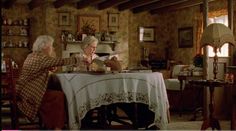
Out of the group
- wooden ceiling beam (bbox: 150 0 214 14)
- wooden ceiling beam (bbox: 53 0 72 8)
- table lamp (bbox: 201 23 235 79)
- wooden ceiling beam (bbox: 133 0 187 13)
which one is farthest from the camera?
wooden ceiling beam (bbox: 53 0 72 8)

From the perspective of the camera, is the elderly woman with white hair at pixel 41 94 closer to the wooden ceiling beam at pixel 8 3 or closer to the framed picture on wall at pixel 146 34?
the wooden ceiling beam at pixel 8 3

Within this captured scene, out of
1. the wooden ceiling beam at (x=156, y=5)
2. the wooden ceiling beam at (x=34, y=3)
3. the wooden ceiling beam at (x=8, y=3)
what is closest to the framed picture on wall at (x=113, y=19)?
the wooden ceiling beam at (x=156, y=5)

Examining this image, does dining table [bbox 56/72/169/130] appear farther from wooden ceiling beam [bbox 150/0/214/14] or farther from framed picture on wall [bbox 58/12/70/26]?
framed picture on wall [bbox 58/12/70/26]

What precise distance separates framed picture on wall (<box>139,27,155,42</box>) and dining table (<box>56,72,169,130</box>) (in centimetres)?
845

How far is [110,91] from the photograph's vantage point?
14.0 ft

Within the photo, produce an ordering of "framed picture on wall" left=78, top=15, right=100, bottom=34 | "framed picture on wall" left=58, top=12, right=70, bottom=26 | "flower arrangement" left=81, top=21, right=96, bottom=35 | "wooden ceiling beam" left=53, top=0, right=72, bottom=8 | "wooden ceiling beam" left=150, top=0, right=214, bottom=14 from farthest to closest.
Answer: "framed picture on wall" left=78, top=15, right=100, bottom=34, "framed picture on wall" left=58, top=12, right=70, bottom=26, "flower arrangement" left=81, top=21, right=96, bottom=35, "wooden ceiling beam" left=53, top=0, right=72, bottom=8, "wooden ceiling beam" left=150, top=0, right=214, bottom=14

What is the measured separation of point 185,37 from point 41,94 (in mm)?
8389

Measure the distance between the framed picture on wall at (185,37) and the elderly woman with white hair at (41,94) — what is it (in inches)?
311

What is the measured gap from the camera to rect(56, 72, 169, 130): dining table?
4.13 metres

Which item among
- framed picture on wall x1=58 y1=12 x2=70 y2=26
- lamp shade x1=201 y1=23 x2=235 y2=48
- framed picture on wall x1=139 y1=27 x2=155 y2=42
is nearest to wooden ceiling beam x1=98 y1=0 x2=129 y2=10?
framed picture on wall x1=58 y1=12 x2=70 y2=26

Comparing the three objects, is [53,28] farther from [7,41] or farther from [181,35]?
[181,35]

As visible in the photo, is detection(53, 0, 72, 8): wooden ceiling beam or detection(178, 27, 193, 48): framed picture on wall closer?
detection(53, 0, 72, 8): wooden ceiling beam

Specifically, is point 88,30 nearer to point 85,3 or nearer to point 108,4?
point 85,3

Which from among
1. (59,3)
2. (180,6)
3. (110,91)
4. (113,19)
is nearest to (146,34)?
(113,19)
